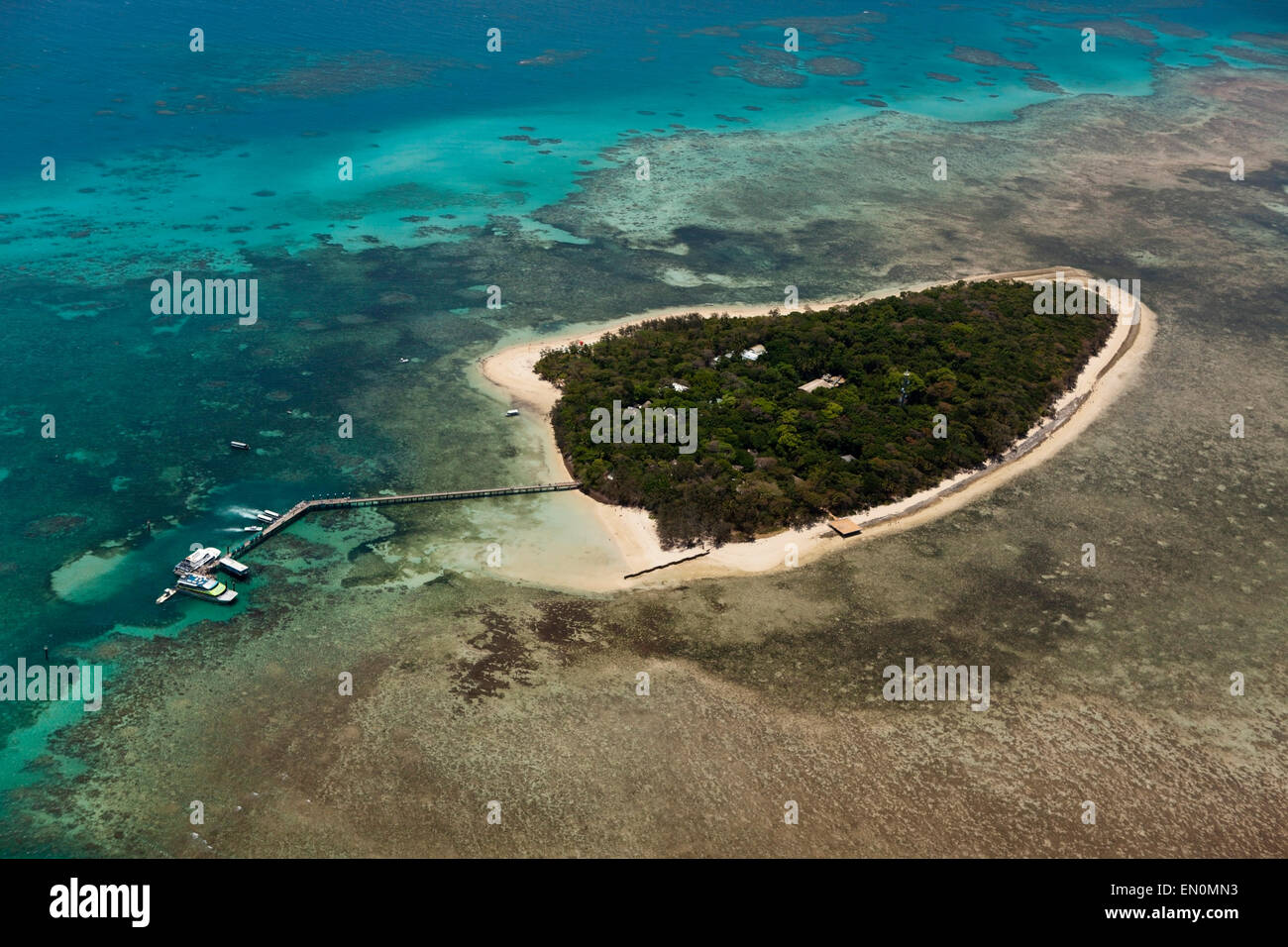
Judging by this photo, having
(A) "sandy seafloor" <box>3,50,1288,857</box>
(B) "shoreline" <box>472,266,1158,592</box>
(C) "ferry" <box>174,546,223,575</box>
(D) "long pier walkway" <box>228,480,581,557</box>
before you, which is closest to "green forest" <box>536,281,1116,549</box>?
(B) "shoreline" <box>472,266,1158,592</box>

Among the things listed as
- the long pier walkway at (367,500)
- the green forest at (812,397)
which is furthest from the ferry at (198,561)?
the green forest at (812,397)

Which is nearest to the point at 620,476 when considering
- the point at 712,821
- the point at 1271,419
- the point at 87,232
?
the point at 712,821

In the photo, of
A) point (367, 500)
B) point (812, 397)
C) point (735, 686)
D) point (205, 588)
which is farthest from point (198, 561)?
point (812, 397)

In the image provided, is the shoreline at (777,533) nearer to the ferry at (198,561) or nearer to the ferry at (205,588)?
the ferry at (205,588)

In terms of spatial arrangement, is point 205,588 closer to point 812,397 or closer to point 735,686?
point 735,686

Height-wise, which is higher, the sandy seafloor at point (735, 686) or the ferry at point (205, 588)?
the ferry at point (205, 588)

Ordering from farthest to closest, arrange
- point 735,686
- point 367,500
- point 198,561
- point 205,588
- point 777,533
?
point 367,500 → point 777,533 → point 198,561 → point 205,588 → point 735,686

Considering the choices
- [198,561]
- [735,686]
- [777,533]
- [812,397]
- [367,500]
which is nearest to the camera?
[735,686]
